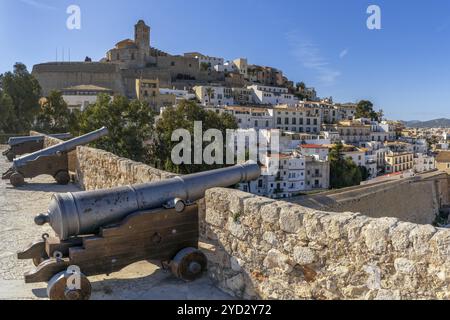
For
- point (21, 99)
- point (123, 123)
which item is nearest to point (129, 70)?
point (21, 99)

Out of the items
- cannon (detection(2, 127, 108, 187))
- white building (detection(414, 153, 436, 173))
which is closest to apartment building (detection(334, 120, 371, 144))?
white building (detection(414, 153, 436, 173))

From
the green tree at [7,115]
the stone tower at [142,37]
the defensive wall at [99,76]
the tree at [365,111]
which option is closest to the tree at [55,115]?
the green tree at [7,115]

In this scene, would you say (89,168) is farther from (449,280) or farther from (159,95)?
(159,95)

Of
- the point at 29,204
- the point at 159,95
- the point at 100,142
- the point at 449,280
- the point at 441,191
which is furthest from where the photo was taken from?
the point at 159,95

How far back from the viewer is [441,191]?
139ft

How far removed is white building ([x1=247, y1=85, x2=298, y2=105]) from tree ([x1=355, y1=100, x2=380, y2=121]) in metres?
14.3

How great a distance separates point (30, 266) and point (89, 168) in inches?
161

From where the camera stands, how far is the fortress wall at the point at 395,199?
2625cm

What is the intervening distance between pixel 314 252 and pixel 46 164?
799cm

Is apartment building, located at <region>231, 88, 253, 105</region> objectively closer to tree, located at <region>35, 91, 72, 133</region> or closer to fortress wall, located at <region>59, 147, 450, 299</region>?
tree, located at <region>35, 91, 72, 133</region>

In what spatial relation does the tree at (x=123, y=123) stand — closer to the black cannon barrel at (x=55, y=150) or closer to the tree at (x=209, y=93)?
the black cannon barrel at (x=55, y=150)

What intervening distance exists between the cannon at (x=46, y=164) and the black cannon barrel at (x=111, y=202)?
622cm

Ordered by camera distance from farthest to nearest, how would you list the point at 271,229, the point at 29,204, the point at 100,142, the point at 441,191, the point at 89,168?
the point at 441,191, the point at 100,142, the point at 89,168, the point at 29,204, the point at 271,229
